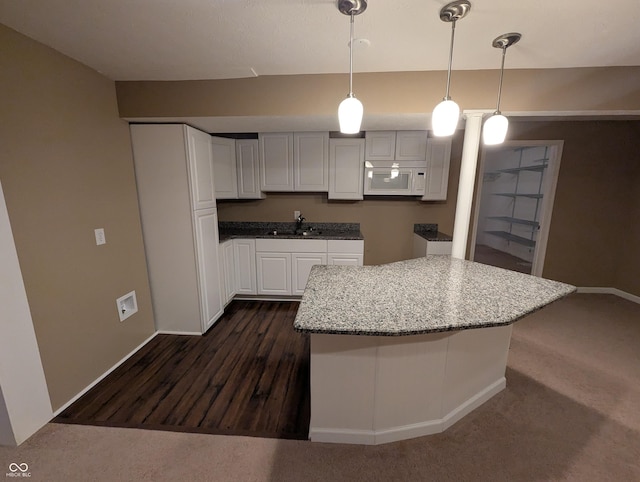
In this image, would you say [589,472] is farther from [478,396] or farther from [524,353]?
[524,353]

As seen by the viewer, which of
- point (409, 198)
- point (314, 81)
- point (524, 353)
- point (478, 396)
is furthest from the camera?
point (409, 198)

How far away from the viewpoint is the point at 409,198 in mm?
3541

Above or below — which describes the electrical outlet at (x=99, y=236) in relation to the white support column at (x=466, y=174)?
below

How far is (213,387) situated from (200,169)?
1944 mm

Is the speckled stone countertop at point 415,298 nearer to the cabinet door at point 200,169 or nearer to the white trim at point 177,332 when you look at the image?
the cabinet door at point 200,169

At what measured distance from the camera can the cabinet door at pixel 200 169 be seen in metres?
2.37

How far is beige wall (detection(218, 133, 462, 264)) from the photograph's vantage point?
3.55 meters

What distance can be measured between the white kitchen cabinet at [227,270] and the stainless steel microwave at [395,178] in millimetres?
1873

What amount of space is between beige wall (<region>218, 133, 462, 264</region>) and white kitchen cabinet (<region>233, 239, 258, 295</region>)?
→ 0.59m

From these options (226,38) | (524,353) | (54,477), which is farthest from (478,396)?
(226,38)

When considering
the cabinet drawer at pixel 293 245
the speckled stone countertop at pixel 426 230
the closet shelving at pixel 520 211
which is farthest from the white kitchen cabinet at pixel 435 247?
the closet shelving at pixel 520 211

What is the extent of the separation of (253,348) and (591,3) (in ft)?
10.4

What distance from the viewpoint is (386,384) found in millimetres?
1423

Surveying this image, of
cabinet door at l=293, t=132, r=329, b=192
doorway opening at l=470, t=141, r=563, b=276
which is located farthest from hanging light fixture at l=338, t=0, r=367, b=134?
doorway opening at l=470, t=141, r=563, b=276
